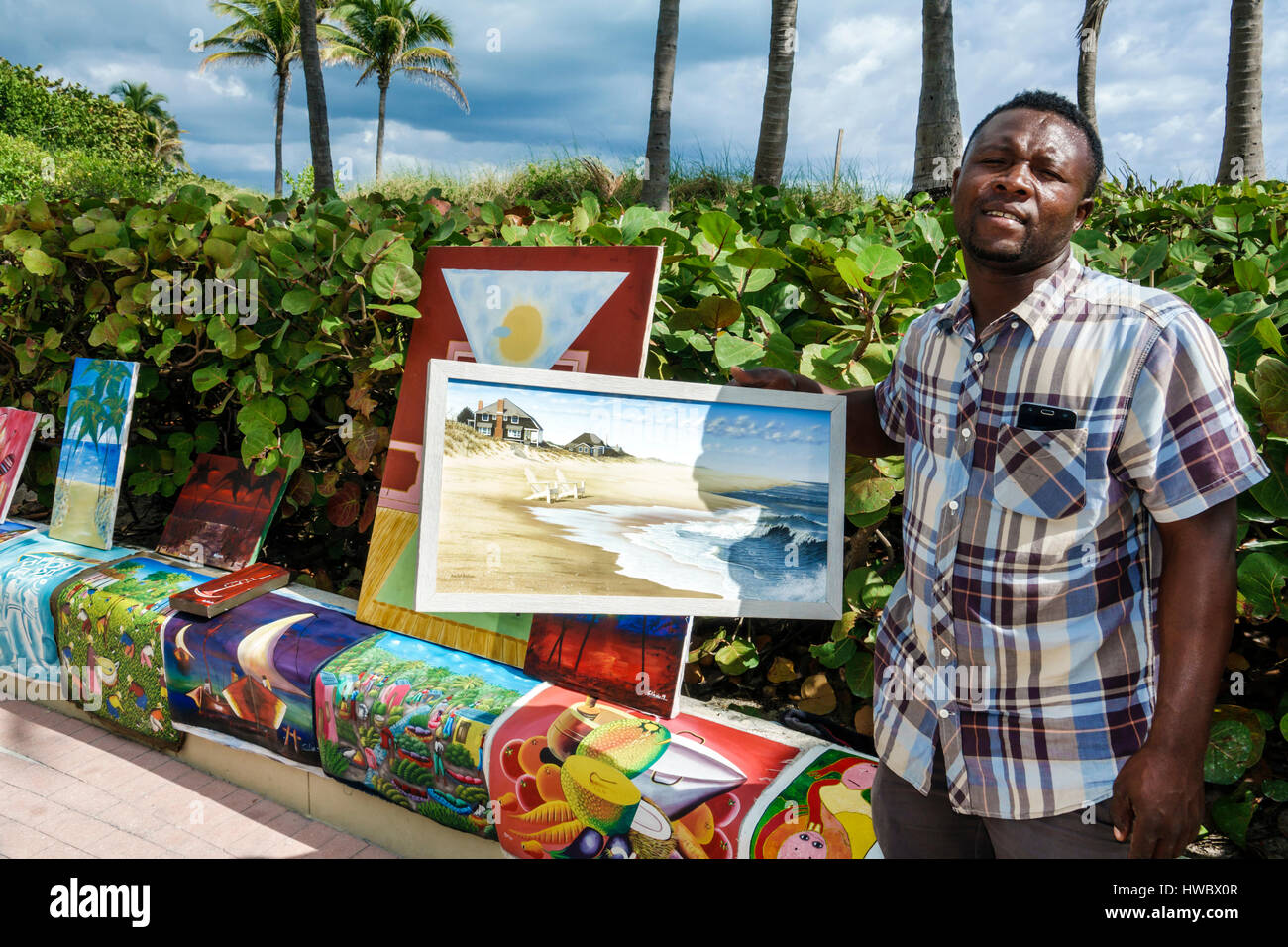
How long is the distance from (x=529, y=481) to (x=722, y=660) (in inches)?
35.1

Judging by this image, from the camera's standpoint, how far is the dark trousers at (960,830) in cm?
135

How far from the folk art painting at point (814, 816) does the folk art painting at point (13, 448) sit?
3907mm

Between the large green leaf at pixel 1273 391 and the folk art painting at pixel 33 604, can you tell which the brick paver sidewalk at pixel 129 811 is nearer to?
the folk art painting at pixel 33 604

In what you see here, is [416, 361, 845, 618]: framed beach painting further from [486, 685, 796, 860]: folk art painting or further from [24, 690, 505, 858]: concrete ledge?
[24, 690, 505, 858]: concrete ledge

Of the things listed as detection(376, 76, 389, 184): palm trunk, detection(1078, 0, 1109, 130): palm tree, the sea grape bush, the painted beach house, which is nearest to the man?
the sea grape bush

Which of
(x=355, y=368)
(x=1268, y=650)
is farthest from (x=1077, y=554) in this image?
(x=355, y=368)

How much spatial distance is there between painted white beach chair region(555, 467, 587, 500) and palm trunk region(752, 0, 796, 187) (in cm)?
679

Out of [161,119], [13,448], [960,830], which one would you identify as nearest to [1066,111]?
[960,830]

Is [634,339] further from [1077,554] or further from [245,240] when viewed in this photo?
[245,240]

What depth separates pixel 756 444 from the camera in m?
2.06

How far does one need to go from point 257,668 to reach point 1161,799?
2585 millimetres

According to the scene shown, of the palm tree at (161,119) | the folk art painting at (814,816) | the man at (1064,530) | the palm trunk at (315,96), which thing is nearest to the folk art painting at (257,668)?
the folk art painting at (814,816)

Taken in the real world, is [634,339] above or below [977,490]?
above

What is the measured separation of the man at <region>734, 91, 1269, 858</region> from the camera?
1.26 metres
